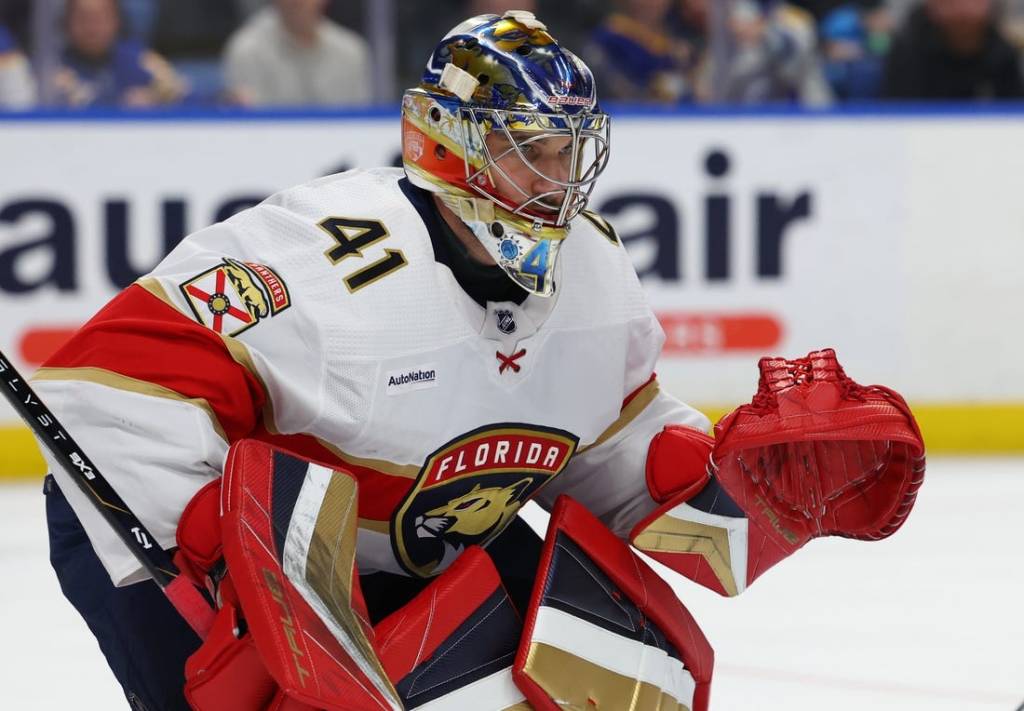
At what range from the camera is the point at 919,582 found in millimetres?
3814

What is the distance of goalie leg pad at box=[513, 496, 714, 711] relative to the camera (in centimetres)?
221

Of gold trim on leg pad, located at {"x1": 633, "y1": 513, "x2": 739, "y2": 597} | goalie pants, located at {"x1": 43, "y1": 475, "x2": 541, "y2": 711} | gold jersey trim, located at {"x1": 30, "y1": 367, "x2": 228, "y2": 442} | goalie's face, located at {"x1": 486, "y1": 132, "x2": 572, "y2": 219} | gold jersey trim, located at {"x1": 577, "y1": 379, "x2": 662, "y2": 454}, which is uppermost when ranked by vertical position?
goalie's face, located at {"x1": 486, "y1": 132, "x2": 572, "y2": 219}

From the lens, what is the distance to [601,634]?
229 cm

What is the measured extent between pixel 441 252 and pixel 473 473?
29 cm

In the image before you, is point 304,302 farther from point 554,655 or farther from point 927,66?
point 927,66

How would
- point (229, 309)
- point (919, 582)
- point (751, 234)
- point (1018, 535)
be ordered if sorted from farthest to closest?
1. point (751, 234)
2. point (1018, 535)
3. point (919, 582)
4. point (229, 309)

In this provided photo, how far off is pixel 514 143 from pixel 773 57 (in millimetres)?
3358

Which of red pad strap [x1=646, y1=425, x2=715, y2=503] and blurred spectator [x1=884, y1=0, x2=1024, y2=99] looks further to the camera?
blurred spectator [x1=884, y1=0, x2=1024, y2=99]

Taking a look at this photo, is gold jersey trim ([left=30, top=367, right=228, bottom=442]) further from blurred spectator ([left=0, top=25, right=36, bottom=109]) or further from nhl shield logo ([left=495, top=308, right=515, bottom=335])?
blurred spectator ([left=0, top=25, right=36, bottom=109])

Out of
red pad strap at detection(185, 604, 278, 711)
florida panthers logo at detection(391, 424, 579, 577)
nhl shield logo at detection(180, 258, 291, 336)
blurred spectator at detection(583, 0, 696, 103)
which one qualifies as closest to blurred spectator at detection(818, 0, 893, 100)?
blurred spectator at detection(583, 0, 696, 103)

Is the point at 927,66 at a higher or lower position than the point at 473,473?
lower

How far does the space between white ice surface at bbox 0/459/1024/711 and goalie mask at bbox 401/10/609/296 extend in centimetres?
106

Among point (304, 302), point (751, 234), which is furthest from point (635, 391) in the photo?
point (751, 234)

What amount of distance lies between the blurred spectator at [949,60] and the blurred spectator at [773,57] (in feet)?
Answer: 0.85
